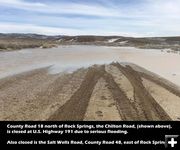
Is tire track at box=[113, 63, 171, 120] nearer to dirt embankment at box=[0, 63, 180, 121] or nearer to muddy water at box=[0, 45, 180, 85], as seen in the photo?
dirt embankment at box=[0, 63, 180, 121]

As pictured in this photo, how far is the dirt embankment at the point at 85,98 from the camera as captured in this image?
18.5m

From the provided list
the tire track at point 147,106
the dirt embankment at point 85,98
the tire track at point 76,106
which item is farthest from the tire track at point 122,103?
the tire track at point 76,106

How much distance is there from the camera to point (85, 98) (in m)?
22.7

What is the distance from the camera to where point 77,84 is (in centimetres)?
2875

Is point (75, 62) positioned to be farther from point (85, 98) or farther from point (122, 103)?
point (122, 103)

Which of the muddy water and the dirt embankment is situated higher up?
the dirt embankment

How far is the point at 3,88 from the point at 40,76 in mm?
7968

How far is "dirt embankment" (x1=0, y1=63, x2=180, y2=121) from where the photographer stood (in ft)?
60.7

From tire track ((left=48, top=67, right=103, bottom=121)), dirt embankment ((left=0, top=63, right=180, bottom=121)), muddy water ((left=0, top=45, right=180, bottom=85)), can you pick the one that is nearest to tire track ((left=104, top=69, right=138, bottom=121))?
dirt embankment ((left=0, top=63, right=180, bottom=121))

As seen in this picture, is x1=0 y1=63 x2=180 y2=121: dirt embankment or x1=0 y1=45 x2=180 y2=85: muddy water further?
x1=0 y1=45 x2=180 y2=85: muddy water

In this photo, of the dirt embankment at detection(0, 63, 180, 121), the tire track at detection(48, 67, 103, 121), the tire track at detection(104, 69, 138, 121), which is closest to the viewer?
the tire track at detection(48, 67, 103, 121)

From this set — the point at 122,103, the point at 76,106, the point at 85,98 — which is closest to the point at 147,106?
the point at 122,103

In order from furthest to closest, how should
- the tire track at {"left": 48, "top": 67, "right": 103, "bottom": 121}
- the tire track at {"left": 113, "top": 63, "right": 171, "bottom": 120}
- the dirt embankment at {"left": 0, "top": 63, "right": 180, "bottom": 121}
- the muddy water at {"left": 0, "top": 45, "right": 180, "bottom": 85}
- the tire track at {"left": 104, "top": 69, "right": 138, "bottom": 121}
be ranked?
the muddy water at {"left": 0, "top": 45, "right": 180, "bottom": 85} < the dirt embankment at {"left": 0, "top": 63, "right": 180, "bottom": 121} < the tire track at {"left": 113, "top": 63, "right": 171, "bottom": 120} < the tire track at {"left": 104, "top": 69, "right": 138, "bottom": 121} < the tire track at {"left": 48, "top": 67, "right": 103, "bottom": 121}

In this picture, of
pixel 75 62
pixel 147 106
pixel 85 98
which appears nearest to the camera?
pixel 147 106
